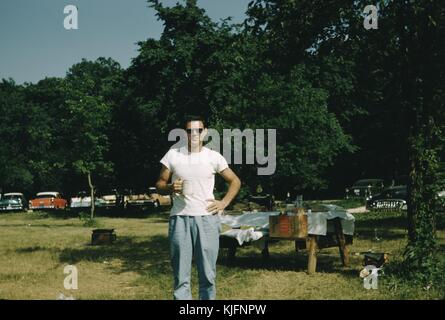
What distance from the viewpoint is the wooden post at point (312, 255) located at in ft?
33.4

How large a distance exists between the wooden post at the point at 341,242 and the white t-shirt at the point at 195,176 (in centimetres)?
561

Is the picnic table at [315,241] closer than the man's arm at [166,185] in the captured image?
No

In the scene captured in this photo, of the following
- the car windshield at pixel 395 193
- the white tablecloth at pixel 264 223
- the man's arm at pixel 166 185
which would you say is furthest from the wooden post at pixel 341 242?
the car windshield at pixel 395 193

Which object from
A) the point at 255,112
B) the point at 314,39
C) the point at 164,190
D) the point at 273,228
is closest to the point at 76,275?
the point at 273,228

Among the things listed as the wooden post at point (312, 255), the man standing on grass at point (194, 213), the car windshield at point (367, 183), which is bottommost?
the wooden post at point (312, 255)

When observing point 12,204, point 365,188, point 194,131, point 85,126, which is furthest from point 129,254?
point 12,204

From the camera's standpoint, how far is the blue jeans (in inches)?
230

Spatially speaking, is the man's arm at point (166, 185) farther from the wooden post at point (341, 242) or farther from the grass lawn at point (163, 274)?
the wooden post at point (341, 242)

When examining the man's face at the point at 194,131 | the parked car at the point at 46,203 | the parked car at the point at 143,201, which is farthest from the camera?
the parked car at the point at 46,203

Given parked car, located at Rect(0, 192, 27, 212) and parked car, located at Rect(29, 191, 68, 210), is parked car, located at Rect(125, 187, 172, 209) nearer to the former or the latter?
parked car, located at Rect(29, 191, 68, 210)

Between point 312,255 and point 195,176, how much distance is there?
4927 mm

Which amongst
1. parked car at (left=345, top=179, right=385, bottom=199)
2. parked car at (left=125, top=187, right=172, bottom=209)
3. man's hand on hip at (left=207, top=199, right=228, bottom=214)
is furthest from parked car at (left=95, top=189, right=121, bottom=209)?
man's hand on hip at (left=207, top=199, right=228, bottom=214)

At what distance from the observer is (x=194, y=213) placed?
5.85 metres
